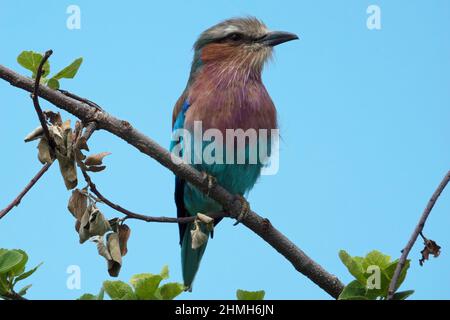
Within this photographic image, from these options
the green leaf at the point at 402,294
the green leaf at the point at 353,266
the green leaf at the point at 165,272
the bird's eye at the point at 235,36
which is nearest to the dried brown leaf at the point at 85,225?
the green leaf at the point at 165,272

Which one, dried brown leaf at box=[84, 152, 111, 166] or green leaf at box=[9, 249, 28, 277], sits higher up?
dried brown leaf at box=[84, 152, 111, 166]

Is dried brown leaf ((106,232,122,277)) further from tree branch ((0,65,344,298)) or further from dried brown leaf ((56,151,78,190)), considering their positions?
tree branch ((0,65,344,298))

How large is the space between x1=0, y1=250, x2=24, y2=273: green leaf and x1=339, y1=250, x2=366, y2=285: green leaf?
4.69ft

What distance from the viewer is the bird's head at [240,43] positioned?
5.57 metres

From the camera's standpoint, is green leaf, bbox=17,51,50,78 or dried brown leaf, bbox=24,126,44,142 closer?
dried brown leaf, bbox=24,126,44,142

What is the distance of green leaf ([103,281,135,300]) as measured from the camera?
295 centimetres

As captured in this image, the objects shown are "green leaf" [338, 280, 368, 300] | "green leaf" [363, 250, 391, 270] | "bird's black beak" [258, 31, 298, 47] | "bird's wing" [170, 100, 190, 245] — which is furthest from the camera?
"bird's black beak" [258, 31, 298, 47]

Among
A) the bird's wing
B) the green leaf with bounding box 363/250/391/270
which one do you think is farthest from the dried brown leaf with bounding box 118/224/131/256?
the bird's wing

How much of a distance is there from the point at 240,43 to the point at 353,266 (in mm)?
2757

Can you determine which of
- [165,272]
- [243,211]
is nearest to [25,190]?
[165,272]

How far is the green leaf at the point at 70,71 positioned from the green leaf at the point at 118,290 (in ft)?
3.86

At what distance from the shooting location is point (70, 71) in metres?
3.65

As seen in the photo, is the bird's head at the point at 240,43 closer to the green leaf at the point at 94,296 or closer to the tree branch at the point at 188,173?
the tree branch at the point at 188,173
